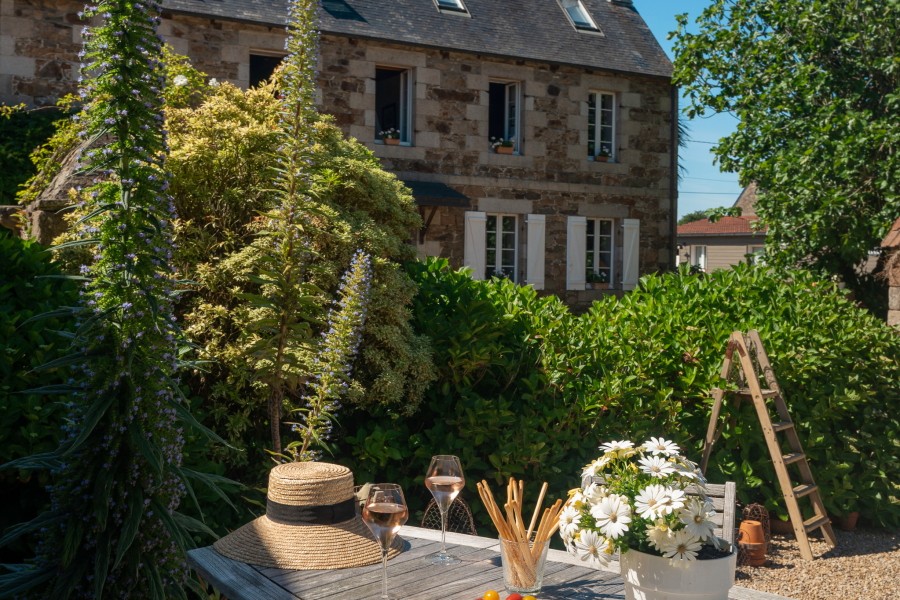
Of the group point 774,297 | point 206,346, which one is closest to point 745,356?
point 774,297

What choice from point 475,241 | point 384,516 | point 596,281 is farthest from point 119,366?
point 596,281

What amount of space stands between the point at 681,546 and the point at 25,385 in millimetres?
2523

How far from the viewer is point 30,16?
1219 cm

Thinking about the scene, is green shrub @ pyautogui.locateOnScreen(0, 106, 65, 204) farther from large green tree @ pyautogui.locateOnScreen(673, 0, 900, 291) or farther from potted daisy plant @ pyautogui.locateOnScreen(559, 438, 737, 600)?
potted daisy plant @ pyautogui.locateOnScreen(559, 438, 737, 600)

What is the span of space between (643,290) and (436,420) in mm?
2799

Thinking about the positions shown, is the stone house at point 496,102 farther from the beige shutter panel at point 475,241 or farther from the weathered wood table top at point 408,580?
the weathered wood table top at point 408,580

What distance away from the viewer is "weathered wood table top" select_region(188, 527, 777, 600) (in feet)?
8.62

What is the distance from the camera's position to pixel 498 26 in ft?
51.9

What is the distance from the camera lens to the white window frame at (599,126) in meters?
16.5

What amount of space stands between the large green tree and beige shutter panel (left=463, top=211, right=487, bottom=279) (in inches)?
192

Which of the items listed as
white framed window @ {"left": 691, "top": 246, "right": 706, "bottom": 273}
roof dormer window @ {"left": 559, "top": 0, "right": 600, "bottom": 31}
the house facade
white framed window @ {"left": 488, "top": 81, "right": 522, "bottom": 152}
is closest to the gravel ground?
white framed window @ {"left": 488, "top": 81, "right": 522, "bottom": 152}

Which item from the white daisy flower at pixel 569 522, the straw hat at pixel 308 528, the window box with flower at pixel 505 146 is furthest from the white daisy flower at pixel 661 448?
the window box with flower at pixel 505 146

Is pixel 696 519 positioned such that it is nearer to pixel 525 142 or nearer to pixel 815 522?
pixel 815 522

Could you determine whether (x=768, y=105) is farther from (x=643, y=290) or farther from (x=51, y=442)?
(x=51, y=442)
